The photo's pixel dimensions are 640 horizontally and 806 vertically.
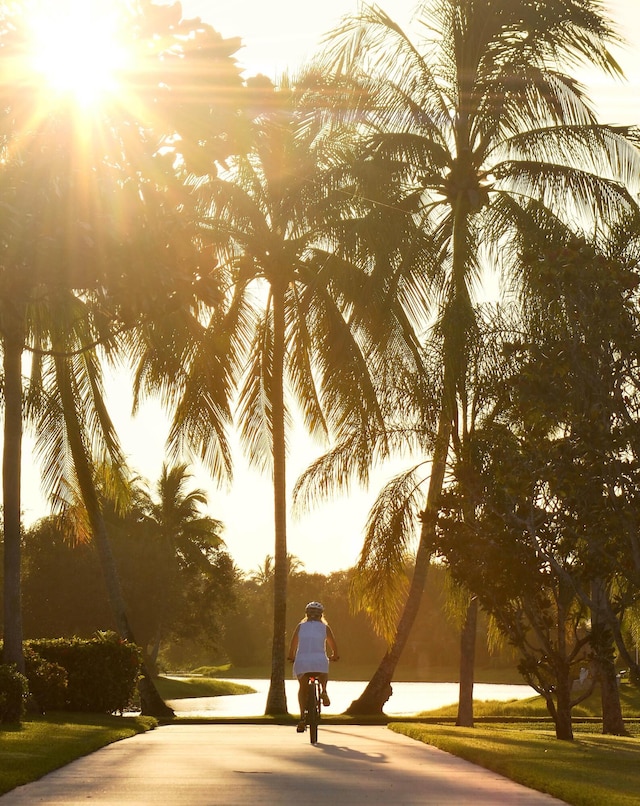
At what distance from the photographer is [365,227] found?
2133 cm

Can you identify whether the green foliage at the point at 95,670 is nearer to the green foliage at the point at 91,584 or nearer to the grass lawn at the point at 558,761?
the grass lawn at the point at 558,761

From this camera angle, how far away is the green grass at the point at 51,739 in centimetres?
1026

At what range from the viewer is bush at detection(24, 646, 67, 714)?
20547mm

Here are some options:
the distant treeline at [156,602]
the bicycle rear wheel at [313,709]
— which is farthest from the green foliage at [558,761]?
Result: the distant treeline at [156,602]

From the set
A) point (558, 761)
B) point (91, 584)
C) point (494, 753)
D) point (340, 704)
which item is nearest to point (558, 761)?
point (558, 761)

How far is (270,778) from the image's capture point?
32.7 ft

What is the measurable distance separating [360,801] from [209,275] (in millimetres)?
3820

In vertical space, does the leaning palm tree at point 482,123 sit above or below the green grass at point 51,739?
above

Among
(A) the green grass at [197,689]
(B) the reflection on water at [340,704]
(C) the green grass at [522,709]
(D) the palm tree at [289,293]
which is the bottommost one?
(A) the green grass at [197,689]

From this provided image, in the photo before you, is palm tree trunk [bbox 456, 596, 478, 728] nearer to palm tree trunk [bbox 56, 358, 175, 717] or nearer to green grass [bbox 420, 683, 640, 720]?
green grass [bbox 420, 683, 640, 720]

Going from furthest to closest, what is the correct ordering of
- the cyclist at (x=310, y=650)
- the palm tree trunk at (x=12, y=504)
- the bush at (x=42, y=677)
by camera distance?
the bush at (x=42, y=677)
the palm tree trunk at (x=12, y=504)
the cyclist at (x=310, y=650)

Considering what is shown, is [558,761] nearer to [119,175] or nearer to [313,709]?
[313,709]

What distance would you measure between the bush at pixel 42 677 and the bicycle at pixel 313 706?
752 cm

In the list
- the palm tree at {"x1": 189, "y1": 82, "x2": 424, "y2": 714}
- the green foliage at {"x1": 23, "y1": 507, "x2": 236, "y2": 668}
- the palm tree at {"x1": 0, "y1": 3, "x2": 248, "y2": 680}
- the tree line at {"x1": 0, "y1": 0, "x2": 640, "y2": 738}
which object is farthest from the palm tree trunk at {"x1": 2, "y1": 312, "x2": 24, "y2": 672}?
the green foliage at {"x1": 23, "y1": 507, "x2": 236, "y2": 668}
